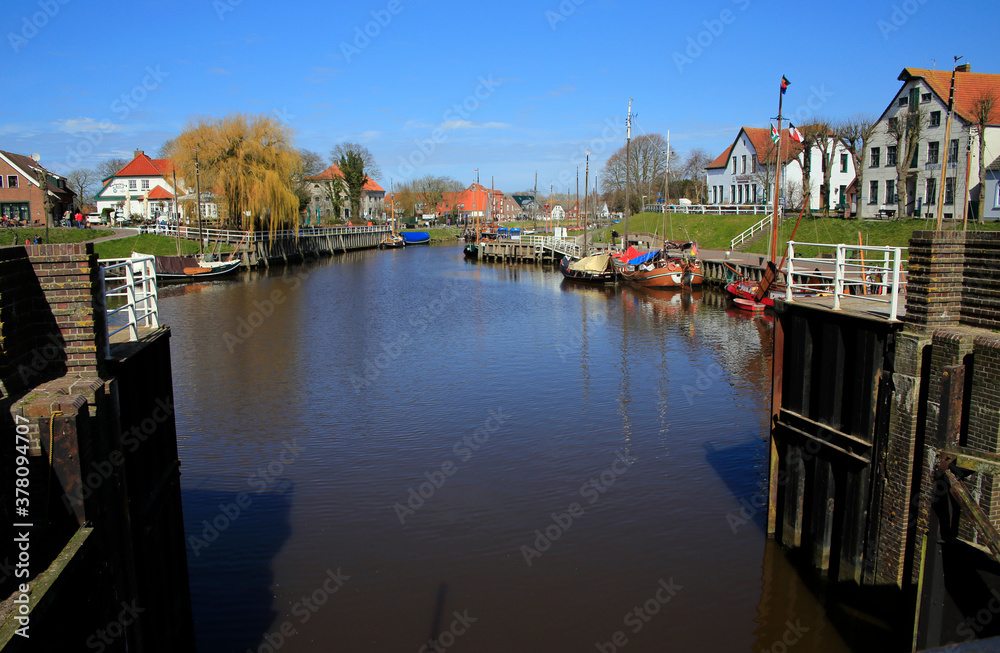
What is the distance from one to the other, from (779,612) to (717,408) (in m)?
9.01

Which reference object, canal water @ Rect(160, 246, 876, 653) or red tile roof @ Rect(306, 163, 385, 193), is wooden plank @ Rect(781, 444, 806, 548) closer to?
canal water @ Rect(160, 246, 876, 653)

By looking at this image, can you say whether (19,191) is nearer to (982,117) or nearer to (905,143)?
(905,143)

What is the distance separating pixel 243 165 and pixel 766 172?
46776 mm

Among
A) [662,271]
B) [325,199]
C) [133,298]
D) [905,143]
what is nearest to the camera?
[133,298]

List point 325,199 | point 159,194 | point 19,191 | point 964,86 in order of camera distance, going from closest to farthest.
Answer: point 964,86
point 19,191
point 159,194
point 325,199

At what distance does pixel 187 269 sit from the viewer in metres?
48.4

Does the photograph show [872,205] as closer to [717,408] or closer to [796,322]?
[717,408]

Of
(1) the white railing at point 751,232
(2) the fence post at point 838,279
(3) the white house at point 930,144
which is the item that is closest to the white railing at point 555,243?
(1) the white railing at point 751,232

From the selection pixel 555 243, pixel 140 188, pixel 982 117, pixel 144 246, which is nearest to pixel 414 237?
pixel 140 188

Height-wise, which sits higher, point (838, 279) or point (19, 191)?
point (19, 191)

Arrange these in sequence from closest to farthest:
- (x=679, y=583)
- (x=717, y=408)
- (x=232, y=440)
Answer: (x=679, y=583), (x=232, y=440), (x=717, y=408)

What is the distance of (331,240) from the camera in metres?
80.3

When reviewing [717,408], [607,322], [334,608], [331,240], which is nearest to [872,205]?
[607,322]

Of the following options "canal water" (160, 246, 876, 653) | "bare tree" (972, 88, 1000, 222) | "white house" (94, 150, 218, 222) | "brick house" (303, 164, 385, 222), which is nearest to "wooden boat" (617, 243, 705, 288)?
"bare tree" (972, 88, 1000, 222)
